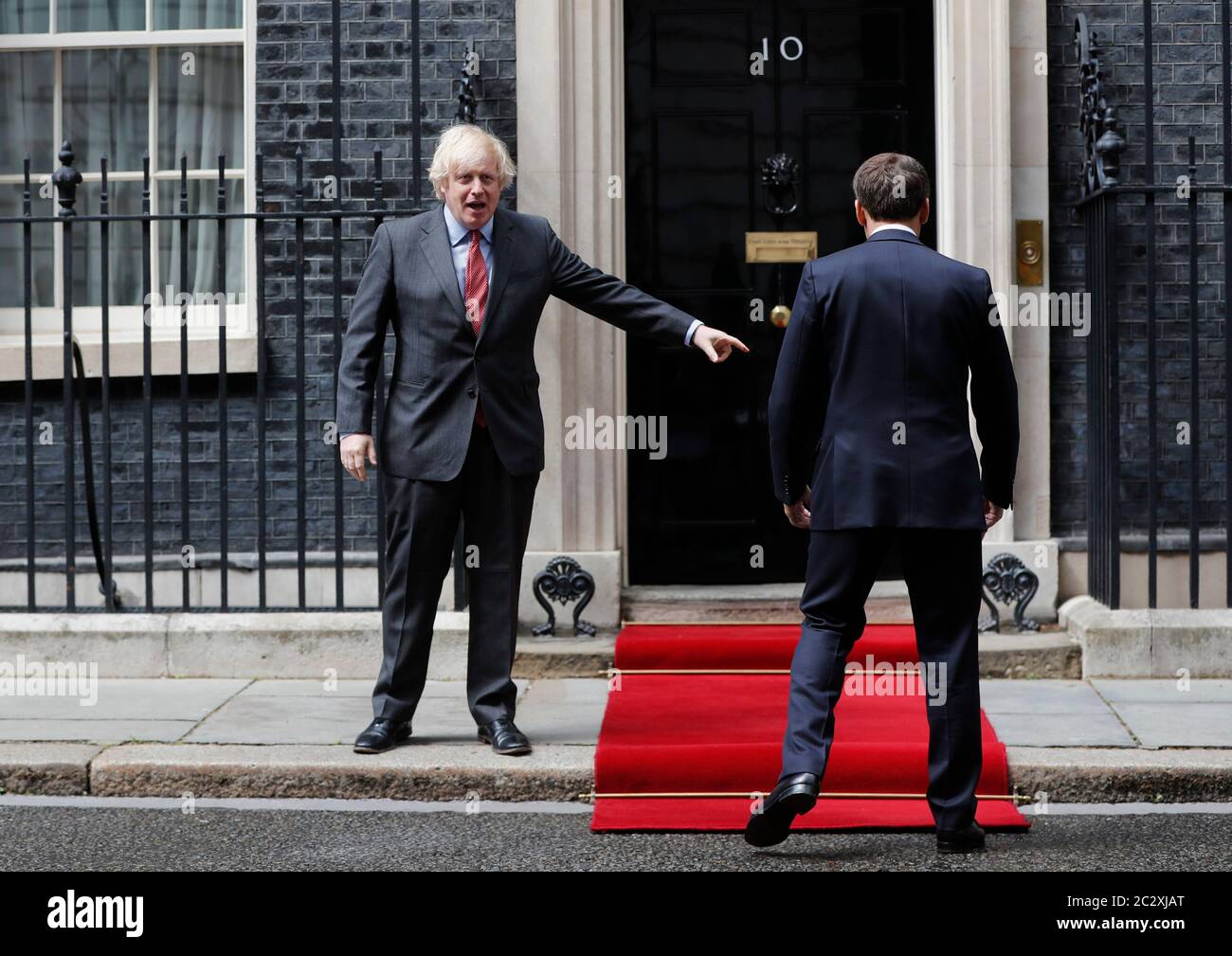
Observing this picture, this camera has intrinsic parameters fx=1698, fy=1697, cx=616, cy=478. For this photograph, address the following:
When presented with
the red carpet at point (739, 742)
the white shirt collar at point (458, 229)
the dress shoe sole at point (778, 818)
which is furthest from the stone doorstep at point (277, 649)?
the dress shoe sole at point (778, 818)

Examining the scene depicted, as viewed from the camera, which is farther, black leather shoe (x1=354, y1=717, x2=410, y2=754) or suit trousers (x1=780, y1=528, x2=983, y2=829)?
black leather shoe (x1=354, y1=717, x2=410, y2=754)

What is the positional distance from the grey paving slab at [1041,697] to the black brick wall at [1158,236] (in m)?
1.00

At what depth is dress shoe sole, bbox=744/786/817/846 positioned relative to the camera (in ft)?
14.5

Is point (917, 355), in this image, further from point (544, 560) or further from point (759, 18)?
point (759, 18)

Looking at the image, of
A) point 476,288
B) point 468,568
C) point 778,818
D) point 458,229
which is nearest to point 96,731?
point 468,568

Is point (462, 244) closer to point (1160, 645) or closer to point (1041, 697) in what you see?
point (1041, 697)

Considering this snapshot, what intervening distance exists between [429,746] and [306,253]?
2.75 metres

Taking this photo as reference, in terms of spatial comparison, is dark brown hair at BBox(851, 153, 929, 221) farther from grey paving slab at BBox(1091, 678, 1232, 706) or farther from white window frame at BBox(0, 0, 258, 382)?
white window frame at BBox(0, 0, 258, 382)

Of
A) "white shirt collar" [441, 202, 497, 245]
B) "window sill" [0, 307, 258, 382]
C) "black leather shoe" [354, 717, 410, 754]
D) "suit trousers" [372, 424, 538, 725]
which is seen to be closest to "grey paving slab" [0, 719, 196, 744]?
"black leather shoe" [354, 717, 410, 754]

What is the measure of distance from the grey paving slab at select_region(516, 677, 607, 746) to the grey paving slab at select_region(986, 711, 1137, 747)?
143cm

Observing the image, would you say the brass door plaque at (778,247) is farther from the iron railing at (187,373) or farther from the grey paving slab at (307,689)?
the grey paving slab at (307,689)

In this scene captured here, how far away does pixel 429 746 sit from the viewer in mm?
5727

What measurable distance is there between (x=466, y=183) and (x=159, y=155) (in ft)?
10.1

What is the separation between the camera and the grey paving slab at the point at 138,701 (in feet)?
20.7
